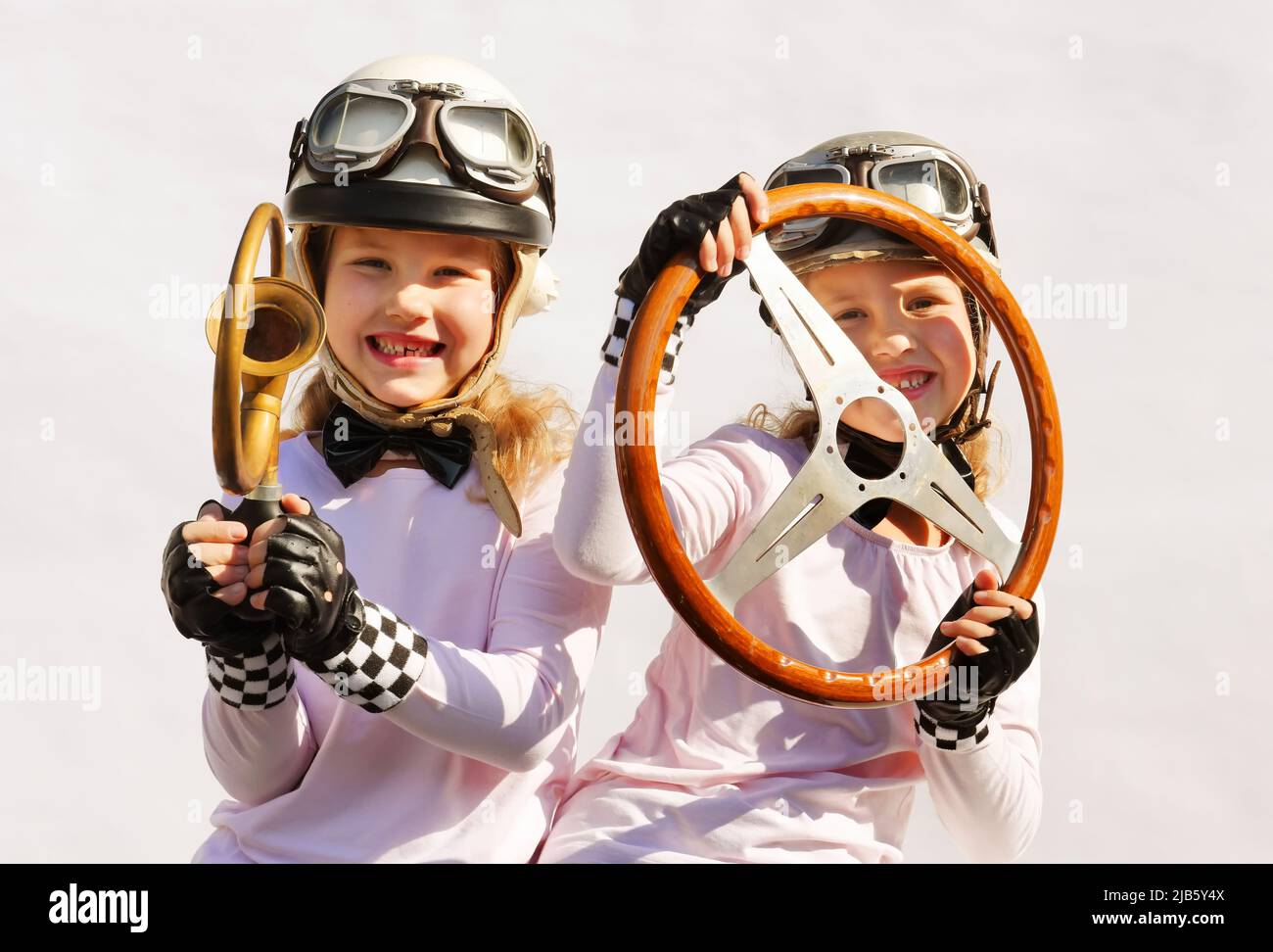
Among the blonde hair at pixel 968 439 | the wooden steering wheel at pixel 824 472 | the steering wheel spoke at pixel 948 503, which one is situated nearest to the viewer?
the wooden steering wheel at pixel 824 472

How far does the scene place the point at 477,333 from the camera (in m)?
2.40

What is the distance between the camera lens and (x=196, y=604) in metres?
1.99

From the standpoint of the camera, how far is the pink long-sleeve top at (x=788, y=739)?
89.1 inches

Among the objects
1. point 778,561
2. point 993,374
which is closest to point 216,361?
point 778,561

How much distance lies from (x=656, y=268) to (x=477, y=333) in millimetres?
410

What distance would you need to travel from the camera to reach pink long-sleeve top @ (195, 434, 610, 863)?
227 centimetres

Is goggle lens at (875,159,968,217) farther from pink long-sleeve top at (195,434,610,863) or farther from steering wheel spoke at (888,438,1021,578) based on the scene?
pink long-sleeve top at (195,434,610,863)

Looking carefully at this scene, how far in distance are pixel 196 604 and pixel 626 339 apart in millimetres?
612

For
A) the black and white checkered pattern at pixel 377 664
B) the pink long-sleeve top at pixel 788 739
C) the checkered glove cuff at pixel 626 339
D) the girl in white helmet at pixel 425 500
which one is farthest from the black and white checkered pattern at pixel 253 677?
the checkered glove cuff at pixel 626 339

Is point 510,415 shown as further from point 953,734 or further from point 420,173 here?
point 953,734

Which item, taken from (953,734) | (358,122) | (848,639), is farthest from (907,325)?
(358,122)

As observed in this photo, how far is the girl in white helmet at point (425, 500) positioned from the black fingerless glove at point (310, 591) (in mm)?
153

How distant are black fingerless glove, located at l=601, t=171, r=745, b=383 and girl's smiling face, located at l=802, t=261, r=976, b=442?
1.13 feet

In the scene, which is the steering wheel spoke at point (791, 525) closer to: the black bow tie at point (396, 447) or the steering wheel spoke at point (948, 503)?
the steering wheel spoke at point (948, 503)
